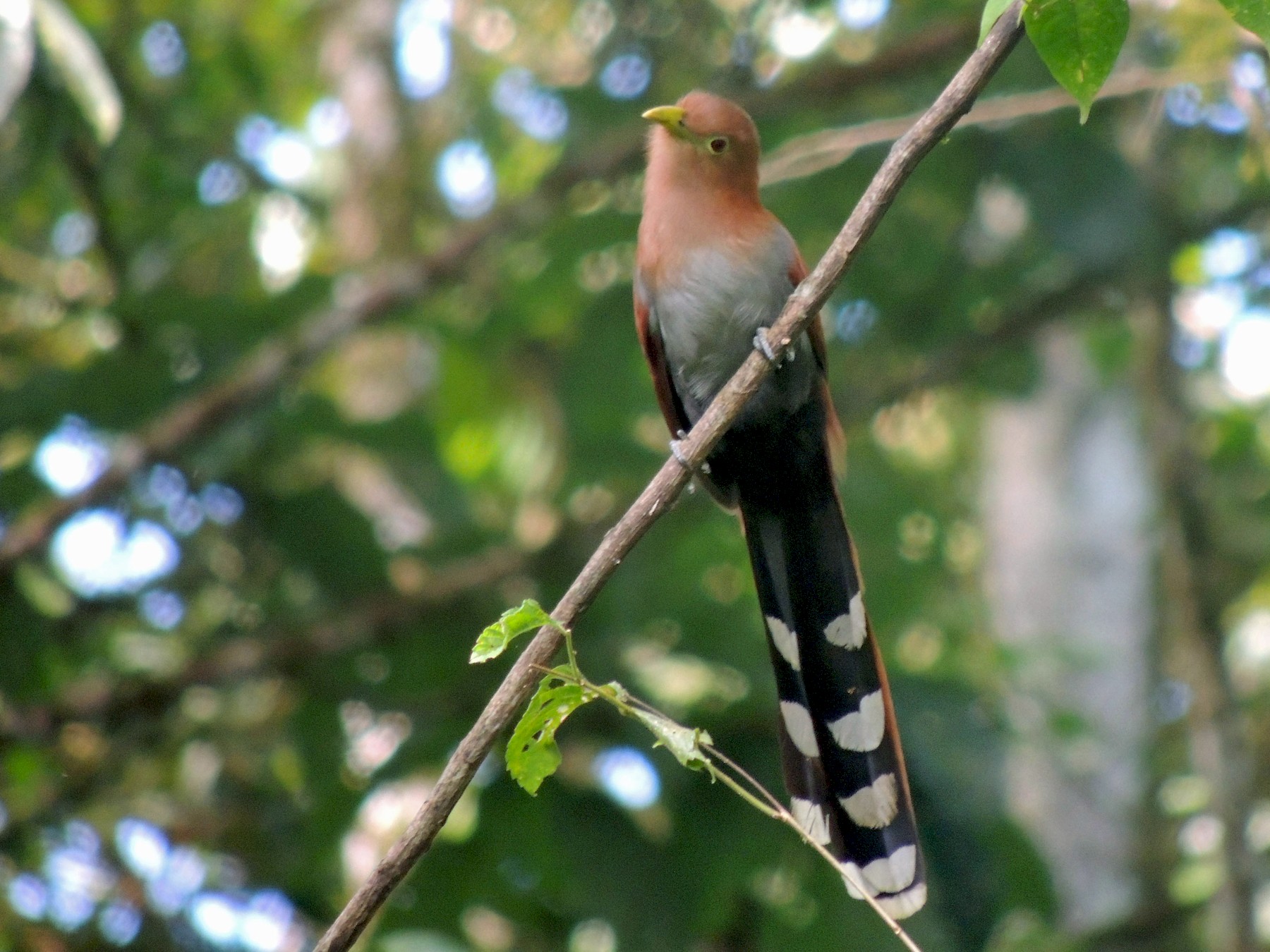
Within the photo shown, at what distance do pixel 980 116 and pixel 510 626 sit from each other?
2.29m

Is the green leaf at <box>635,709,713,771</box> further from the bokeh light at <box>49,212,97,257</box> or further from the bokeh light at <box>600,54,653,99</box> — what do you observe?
the bokeh light at <box>49,212,97,257</box>

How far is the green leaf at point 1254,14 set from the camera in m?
1.75

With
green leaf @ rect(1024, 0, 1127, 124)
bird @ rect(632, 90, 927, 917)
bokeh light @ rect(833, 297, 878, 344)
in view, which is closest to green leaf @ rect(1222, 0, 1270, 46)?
green leaf @ rect(1024, 0, 1127, 124)

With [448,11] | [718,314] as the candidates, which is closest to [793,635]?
[718,314]

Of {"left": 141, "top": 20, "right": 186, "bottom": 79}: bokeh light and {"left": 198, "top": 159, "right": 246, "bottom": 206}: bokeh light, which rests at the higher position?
{"left": 141, "top": 20, "right": 186, "bottom": 79}: bokeh light

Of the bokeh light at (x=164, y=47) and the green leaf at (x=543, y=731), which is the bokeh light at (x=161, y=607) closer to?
the bokeh light at (x=164, y=47)

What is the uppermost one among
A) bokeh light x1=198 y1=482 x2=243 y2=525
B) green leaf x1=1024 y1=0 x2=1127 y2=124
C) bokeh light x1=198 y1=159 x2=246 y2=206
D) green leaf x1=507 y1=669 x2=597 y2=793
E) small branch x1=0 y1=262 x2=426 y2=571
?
green leaf x1=1024 y1=0 x2=1127 y2=124

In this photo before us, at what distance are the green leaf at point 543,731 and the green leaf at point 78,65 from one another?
1.99 metres

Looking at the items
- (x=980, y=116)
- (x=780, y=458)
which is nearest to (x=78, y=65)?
(x=780, y=458)

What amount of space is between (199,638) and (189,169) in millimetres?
1719

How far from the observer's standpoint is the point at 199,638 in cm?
506

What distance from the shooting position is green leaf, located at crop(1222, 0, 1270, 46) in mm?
1748

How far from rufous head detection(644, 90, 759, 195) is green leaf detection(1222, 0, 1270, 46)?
1.66 metres

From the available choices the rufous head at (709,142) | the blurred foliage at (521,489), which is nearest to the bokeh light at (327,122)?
the blurred foliage at (521,489)
